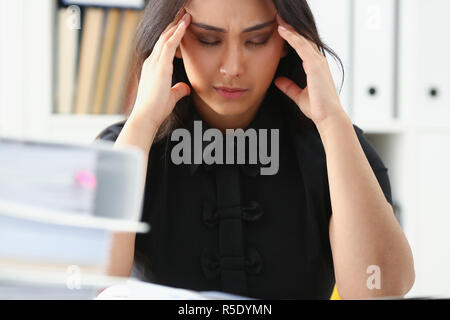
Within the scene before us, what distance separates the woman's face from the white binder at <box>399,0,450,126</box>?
44 cm

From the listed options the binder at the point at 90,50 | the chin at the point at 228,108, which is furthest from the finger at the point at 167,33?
the binder at the point at 90,50

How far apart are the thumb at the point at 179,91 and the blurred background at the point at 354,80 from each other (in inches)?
5.2

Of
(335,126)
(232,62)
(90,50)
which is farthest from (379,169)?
(90,50)

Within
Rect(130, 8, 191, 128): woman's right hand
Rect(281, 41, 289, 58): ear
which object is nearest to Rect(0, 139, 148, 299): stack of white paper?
Rect(130, 8, 191, 128): woman's right hand

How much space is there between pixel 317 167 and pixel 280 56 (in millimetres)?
162

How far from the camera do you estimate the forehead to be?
0.55 m

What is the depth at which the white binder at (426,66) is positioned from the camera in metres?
0.95

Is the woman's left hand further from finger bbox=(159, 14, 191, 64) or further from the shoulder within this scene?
the shoulder

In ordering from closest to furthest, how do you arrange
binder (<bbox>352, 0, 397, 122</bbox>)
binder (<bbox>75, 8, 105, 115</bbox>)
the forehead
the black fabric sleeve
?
the forehead < the black fabric sleeve < binder (<bbox>75, 8, 105, 115</bbox>) < binder (<bbox>352, 0, 397, 122</bbox>)

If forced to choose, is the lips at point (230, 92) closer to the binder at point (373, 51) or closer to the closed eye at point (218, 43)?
the closed eye at point (218, 43)

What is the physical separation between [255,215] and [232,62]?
213mm

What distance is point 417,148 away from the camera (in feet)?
3.26
